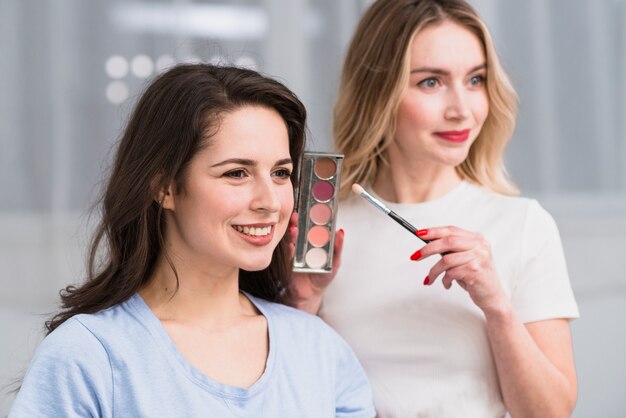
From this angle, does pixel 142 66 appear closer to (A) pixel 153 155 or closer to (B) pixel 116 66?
(B) pixel 116 66

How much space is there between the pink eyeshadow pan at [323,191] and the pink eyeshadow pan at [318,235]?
42 millimetres

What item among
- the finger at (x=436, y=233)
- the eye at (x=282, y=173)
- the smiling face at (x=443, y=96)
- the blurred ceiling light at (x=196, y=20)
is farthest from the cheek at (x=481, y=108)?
the blurred ceiling light at (x=196, y=20)

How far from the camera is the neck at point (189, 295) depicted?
1.09 m

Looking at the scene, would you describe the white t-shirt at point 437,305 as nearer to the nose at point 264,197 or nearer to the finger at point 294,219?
the finger at point 294,219

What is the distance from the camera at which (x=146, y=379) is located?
39.2 inches

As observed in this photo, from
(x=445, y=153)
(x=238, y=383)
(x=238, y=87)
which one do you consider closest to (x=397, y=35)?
(x=445, y=153)

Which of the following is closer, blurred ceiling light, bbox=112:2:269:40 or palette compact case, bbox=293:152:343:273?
palette compact case, bbox=293:152:343:273

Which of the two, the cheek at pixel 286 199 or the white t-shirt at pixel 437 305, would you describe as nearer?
the cheek at pixel 286 199

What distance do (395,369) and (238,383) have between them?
0.97 feet

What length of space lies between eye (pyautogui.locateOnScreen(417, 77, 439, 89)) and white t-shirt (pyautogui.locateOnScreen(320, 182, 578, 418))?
6.8 inches

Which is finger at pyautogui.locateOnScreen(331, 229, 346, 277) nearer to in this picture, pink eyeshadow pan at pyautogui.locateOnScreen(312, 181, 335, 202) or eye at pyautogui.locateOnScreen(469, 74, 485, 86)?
pink eyeshadow pan at pyautogui.locateOnScreen(312, 181, 335, 202)

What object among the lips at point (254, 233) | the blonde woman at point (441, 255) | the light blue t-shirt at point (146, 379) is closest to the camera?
the light blue t-shirt at point (146, 379)

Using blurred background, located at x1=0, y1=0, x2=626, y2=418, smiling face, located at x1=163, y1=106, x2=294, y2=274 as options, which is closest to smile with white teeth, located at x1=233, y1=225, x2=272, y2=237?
smiling face, located at x1=163, y1=106, x2=294, y2=274

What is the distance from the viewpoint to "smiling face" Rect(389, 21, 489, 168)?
127 centimetres
